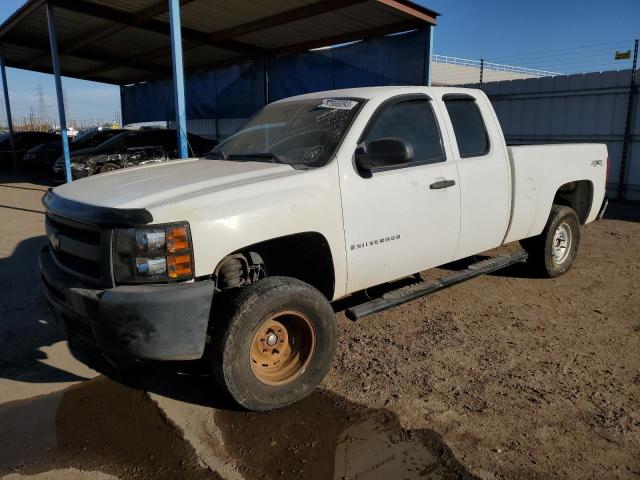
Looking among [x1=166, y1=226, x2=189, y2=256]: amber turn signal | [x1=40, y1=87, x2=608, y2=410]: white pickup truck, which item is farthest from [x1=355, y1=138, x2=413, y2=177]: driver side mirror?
[x1=166, y1=226, x2=189, y2=256]: amber turn signal

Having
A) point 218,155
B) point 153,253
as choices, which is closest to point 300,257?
point 153,253

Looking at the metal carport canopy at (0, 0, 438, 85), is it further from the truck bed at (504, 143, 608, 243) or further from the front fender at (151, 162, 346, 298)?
the front fender at (151, 162, 346, 298)

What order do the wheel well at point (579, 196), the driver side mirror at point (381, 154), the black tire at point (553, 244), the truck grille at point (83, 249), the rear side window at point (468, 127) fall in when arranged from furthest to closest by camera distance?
the wheel well at point (579, 196)
the black tire at point (553, 244)
the rear side window at point (468, 127)
the driver side mirror at point (381, 154)
the truck grille at point (83, 249)

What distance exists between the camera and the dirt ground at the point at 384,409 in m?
2.68

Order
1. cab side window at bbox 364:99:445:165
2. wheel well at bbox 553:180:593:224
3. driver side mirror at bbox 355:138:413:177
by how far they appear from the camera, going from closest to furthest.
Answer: driver side mirror at bbox 355:138:413:177, cab side window at bbox 364:99:445:165, wheel well at bbox 553:180:593:224

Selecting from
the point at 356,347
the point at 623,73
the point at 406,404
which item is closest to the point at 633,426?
the point at 406,404

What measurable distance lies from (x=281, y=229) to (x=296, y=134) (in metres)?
1.08

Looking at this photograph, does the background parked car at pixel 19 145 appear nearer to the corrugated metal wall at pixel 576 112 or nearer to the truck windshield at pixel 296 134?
the corrugated metal wall at pixel 576 112

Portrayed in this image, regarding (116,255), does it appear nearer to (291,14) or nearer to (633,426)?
(633,426)

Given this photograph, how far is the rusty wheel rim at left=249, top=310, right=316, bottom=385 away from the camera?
3.17m

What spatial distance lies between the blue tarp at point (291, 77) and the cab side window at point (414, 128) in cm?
810

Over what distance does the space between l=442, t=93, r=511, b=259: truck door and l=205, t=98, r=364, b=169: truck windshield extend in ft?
3.35

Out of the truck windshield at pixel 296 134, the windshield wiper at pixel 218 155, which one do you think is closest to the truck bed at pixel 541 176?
the truck windshield at pixel 296 134

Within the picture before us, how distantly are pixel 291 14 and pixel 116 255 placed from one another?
1025 centimetres
